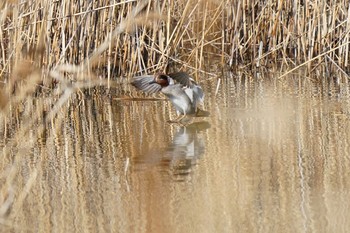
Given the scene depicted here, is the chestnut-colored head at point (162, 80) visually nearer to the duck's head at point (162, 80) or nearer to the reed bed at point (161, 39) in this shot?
the duck's head at point (162, 80)

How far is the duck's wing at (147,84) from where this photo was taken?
16.5 feet

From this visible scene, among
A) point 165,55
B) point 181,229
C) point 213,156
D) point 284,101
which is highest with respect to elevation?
point 165,55

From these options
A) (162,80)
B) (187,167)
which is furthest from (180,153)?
(162,80)

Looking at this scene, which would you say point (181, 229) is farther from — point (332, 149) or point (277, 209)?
point (332, 149)

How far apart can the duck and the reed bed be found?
367 millimetres

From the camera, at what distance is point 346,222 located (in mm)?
3064

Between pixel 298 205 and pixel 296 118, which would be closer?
pixel 298 205

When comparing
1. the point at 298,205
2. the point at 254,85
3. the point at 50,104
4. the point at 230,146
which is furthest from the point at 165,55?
the point at 298,205

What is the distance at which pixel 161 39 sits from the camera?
6.16 meters

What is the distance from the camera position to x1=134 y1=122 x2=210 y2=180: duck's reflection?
12.9 ft

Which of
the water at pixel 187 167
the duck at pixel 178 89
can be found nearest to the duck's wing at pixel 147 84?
the duck at pixel 178 89

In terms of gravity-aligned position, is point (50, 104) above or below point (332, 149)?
above

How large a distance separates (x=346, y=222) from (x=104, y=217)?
0.90 metres

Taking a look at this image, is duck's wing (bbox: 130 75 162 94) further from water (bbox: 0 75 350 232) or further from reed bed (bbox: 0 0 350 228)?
reed bed (bbox: 0 0 350 228)
